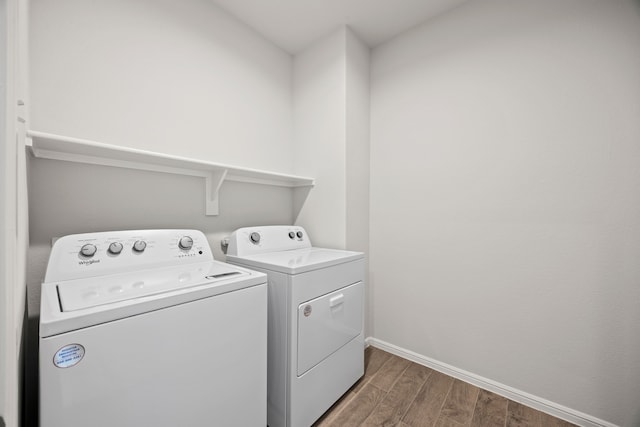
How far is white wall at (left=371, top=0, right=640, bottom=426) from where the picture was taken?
119 centimetres

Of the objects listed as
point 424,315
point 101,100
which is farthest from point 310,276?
point 101,100

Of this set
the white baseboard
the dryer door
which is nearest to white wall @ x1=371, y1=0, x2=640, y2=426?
the white baseboard

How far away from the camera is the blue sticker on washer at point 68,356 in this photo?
2.00 ft

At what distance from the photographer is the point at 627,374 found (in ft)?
3.80

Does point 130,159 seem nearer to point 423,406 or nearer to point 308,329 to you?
point 308,329

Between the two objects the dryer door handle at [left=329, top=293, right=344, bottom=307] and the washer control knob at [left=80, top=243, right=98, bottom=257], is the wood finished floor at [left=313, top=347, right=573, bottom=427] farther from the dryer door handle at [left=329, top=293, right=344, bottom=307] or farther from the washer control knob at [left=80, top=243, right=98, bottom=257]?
the washer control knob at [left=80, top=243, right=98, bottom=257]

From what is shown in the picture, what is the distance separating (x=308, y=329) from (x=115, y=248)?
910 mm

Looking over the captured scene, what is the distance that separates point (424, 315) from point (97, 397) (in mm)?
1748

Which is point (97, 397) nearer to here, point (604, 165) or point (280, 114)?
point (280, 114)

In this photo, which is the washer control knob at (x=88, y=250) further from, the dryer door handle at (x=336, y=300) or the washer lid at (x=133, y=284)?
the dryer door handle at (x=336, y=300)

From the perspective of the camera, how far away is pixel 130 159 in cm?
124

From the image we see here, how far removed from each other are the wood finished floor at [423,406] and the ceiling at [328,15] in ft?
7.95

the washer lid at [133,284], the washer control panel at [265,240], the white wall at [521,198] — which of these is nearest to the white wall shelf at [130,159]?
the washer control panel at [265,240]

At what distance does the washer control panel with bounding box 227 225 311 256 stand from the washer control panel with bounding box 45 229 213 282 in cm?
21
